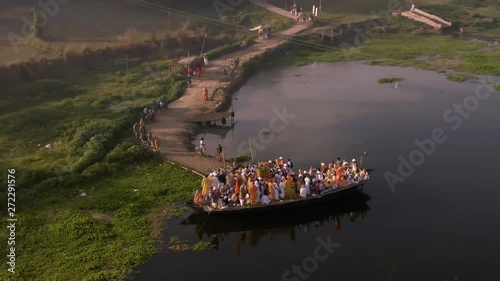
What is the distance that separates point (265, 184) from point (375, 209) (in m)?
5.10

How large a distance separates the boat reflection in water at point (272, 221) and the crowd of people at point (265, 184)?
0.84 meters

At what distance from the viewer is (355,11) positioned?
5928 centimetres

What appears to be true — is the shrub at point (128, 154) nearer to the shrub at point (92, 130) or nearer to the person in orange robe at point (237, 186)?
the shrub at point (92, 130)

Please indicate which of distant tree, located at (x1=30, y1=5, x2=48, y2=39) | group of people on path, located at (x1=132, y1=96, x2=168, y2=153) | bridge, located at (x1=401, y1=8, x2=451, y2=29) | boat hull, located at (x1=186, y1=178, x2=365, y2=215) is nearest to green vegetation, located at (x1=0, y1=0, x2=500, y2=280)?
group of people on path, located at (x1=132, y1=96, x2=168, y2=153)

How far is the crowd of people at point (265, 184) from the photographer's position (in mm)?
18531

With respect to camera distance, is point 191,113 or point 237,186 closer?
point 237,186

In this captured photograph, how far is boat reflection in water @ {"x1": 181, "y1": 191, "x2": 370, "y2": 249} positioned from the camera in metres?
18.5

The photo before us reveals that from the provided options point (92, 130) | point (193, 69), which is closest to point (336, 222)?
point (92, 130)

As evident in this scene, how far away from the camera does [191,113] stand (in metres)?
29.5

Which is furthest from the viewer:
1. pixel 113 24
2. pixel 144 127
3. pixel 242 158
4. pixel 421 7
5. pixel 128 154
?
pixel 421 7

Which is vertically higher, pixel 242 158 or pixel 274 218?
pixel 242 158

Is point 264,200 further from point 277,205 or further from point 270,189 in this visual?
point 277,205

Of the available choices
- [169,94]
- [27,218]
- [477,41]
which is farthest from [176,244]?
[477,41]

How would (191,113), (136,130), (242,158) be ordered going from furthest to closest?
1. (191,113)
2. (136,130)
3. (242,158)
